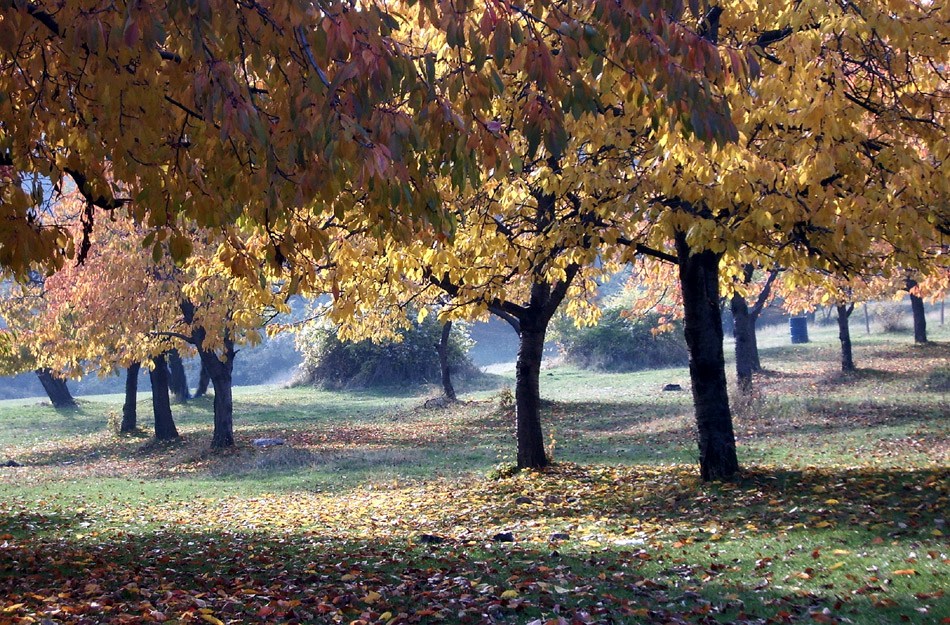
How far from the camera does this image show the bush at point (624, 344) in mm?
44406

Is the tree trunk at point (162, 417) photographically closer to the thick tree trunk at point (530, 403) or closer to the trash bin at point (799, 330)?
the thick tree trunk at point (530, 403)

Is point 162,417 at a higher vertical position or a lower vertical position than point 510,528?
higher

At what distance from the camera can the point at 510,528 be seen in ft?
32.1

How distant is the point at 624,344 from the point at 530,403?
32337mm

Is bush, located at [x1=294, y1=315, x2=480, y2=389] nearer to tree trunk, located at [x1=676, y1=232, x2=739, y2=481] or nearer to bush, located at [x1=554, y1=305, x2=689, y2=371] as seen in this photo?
bush, located at [x1=554, y1=305, x2=689, y2=371]

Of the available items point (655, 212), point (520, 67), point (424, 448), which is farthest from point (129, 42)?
point (424, 448)

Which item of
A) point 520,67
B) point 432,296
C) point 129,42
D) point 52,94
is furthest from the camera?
point 432,296

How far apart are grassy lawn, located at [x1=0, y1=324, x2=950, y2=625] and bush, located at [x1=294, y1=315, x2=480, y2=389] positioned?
1990 centimetres

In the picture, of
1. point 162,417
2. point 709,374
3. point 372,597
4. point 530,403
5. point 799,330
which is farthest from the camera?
point 799,330

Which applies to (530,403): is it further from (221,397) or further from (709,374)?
(221,397)

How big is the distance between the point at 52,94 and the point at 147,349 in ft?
54.2

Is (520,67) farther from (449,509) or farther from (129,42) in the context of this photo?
(449,509)

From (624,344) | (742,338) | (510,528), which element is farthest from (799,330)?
(510,528)

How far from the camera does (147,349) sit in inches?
874
